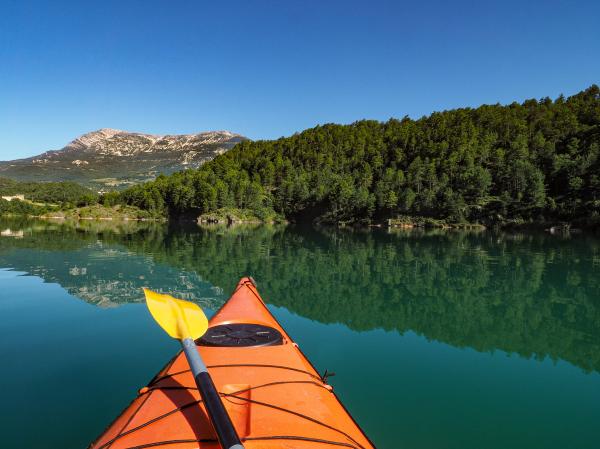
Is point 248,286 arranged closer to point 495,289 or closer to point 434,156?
point 495,289

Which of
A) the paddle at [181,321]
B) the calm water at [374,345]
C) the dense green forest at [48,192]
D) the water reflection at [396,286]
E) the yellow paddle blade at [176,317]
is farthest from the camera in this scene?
the dense green forest at [48,192]

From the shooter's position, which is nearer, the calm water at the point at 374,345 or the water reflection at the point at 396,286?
the calm water at the point at 374,345

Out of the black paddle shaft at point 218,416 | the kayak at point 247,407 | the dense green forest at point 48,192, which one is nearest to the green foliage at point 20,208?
the dense green forest at point 48,192

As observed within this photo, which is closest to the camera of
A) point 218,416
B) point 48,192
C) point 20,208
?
point 218,416

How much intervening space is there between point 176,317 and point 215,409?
1681 millimetres

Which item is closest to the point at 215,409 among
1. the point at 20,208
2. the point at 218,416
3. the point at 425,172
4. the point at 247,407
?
the point at 218,416

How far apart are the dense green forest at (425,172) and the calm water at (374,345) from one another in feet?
160

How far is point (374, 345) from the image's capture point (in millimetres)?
8117

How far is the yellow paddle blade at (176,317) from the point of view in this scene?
3962 mm

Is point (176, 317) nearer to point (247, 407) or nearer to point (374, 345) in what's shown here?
point (247, 407)

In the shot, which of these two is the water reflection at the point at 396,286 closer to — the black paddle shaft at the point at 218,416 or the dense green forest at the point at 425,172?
the black paddle shaft at the point at 218,416

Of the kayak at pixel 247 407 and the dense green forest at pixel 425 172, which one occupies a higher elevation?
the dense green forest at pixel 425 172

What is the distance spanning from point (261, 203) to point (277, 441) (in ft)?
260

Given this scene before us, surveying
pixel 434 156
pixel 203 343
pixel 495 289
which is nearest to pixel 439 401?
pixel 203 343
